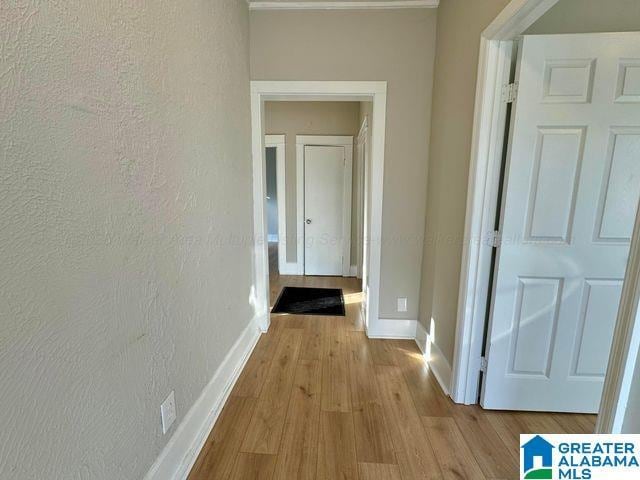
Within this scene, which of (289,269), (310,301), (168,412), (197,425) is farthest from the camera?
(289,269)

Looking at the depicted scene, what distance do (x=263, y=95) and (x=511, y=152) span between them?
1.82 metres

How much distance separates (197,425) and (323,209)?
3.33m

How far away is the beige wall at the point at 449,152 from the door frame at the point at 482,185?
100 millimetres

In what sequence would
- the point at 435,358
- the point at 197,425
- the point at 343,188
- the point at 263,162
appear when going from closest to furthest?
the point at 197,425 → the point at 435,358 → the point at 263,162 → the point at 343,188

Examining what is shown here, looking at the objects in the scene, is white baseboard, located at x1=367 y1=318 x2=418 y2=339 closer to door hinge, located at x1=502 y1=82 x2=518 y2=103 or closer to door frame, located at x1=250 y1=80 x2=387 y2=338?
door frame, located at x1=250 y1=80 x2=387 y2=338

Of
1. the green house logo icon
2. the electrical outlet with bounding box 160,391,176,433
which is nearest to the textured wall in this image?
the electrical outlet with bounding box 160,391,176,433

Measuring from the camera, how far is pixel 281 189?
4406 millimetres

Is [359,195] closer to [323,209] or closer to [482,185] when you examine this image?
[323,209]

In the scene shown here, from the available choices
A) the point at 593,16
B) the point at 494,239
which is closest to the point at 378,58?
the point at 593,16

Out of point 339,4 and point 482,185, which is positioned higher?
point 339,4

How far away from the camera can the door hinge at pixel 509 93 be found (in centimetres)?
148

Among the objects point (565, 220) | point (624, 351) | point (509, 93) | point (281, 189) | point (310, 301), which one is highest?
point (509, 93)

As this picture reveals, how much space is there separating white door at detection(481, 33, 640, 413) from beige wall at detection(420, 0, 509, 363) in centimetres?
27

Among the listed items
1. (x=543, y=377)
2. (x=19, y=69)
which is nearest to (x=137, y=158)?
(x=19, y=69)
